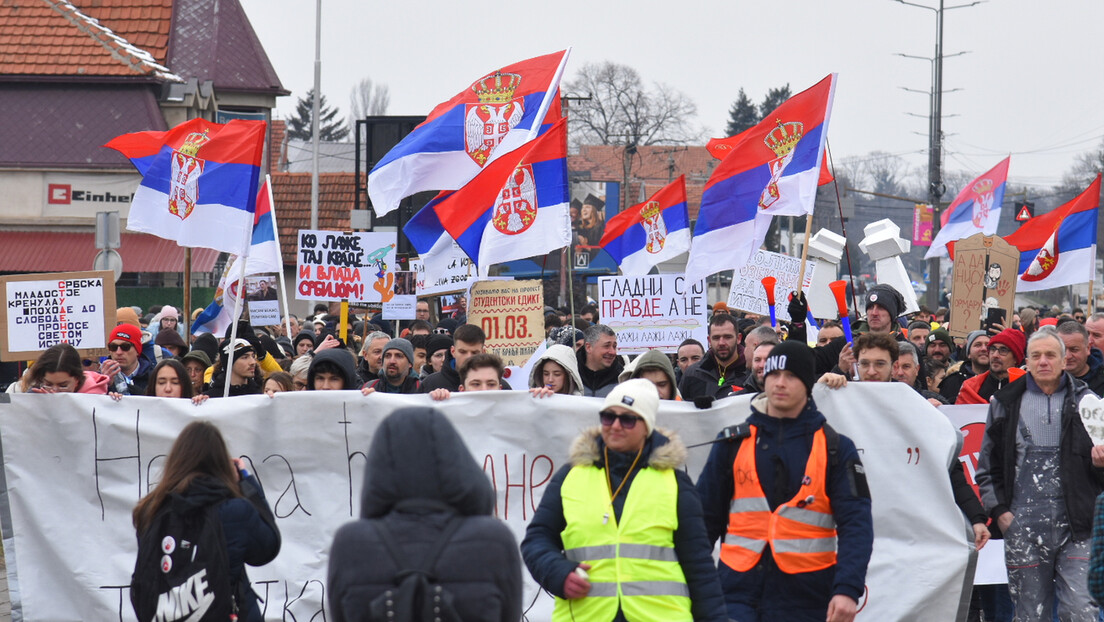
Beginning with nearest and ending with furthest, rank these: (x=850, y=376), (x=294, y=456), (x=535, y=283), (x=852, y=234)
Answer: (x=294, y=456), (x=850, y=376), (x=535, y=283), (x=852, y=234)

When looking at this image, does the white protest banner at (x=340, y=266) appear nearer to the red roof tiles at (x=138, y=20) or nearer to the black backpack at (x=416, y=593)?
the black backpack at (x=416, y=593)

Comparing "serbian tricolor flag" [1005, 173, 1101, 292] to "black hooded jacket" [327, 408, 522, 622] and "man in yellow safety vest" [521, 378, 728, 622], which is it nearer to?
"man in yellow safety vest" [521, 378, 728, 622]

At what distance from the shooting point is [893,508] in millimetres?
7055

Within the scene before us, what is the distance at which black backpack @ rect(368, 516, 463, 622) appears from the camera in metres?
3.29

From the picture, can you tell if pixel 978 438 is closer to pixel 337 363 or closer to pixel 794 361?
pixel 794 361

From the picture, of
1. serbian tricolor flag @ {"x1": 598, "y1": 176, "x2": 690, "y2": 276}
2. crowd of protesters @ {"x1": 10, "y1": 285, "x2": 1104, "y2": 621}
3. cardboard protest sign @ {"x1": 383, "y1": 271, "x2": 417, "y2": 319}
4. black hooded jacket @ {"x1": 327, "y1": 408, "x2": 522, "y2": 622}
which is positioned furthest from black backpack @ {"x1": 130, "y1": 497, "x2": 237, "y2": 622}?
serbian tricolor flag @ {"x1": 598, "y1": 176, "x2": 690, "y2": 276}

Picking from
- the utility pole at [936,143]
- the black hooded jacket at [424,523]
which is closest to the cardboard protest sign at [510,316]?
the black hooded jacket at [424,523]

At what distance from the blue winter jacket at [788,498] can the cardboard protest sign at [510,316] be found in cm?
433

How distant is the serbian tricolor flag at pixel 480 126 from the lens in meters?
11.5

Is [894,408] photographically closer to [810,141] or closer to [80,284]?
[810,141]

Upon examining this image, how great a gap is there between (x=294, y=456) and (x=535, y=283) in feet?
8.48

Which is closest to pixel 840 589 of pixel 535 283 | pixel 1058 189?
pixel 535 283

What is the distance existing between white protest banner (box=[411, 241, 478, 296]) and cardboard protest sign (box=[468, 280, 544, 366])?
968mm

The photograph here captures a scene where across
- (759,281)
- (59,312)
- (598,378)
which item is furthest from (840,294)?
(59,312)
